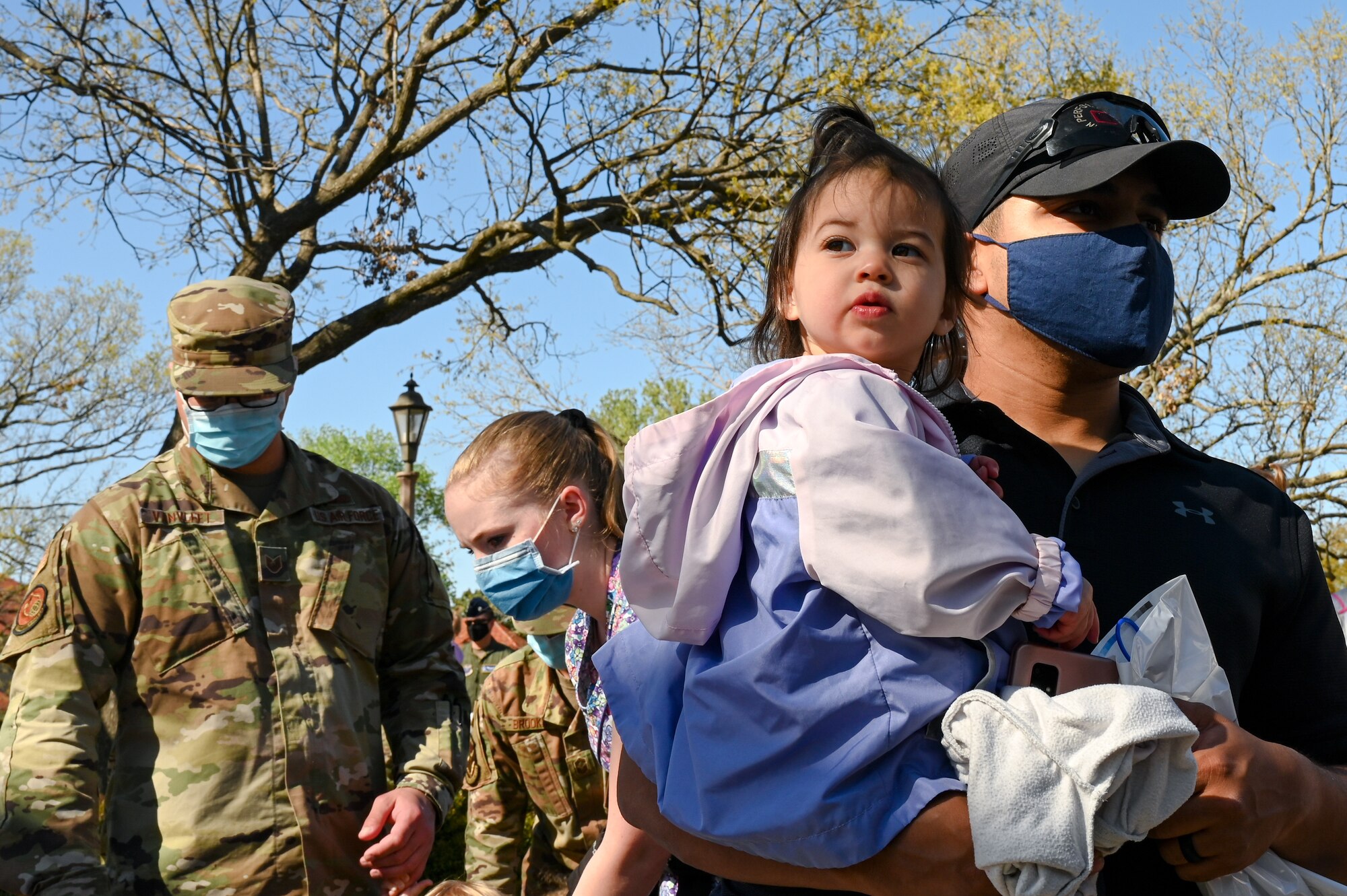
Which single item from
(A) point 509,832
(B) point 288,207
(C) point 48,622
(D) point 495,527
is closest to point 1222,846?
(D) point 495,527

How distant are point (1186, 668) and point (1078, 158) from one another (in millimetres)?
1050

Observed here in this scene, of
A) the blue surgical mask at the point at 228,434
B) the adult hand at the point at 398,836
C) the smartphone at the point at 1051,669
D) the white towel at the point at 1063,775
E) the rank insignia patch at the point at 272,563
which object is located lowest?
the adult hand at the point at 398,836

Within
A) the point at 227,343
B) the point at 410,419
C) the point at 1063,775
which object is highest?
the point at 410,419

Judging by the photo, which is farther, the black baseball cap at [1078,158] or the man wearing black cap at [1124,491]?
the black baseball cap at [1078,158]

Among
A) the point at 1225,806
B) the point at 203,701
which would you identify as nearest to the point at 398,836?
the point at 203,701

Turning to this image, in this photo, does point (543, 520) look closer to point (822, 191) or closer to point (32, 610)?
point (32, 610)

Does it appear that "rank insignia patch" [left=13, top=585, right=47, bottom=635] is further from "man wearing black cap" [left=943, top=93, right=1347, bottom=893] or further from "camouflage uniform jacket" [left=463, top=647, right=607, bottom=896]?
"man wearing black cap" [left=943, top=93, right=1347, bottom=893]

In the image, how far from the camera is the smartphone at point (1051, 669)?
1.64 metres

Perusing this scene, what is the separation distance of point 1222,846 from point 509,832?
3093mm

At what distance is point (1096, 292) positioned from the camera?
2486mm

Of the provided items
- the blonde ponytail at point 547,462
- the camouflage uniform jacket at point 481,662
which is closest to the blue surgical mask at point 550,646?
the blonde ponytail at point 547,462

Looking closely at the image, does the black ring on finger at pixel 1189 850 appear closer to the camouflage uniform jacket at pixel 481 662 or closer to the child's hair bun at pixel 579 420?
the child's hair bun at pixel 579 420

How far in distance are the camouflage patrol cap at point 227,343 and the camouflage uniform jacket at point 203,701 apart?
0.24m

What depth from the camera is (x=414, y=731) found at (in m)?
3.71
